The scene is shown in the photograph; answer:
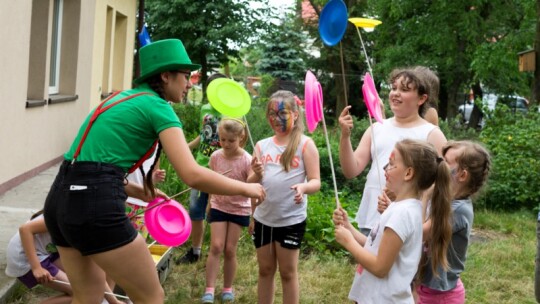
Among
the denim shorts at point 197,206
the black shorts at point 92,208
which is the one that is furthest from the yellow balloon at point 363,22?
the denim shorts at point 197,206

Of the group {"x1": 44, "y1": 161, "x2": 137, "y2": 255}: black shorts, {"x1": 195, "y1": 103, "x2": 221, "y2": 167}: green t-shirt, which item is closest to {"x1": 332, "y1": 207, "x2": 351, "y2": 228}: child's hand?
{"x1": 44, "y1": 161, "x2": 137, "y2": 255}: black shorts

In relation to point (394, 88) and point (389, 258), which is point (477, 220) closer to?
point (394, 88)

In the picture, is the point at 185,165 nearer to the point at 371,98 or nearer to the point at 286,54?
the point at 371,98

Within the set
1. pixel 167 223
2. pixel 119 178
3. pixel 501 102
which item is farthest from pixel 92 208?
pixel 501 102

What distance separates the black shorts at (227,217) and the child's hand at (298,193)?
89 centimetres

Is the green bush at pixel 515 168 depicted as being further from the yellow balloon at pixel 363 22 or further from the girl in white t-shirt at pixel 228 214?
the yellow balloon at pixel 363 22

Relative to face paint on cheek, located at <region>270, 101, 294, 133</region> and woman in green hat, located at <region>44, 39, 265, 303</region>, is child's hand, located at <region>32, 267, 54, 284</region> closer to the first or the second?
woman in green hat, located at <region>44, 39, 265, 303</region>

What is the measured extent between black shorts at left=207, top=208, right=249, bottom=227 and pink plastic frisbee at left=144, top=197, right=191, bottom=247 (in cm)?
176

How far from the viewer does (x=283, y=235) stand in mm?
4617

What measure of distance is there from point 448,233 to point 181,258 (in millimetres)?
3325

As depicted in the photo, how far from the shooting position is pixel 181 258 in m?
6.21

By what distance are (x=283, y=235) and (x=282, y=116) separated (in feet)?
2.48

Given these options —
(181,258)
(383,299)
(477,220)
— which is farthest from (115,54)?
(383,299)

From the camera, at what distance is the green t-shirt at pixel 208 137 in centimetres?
619
